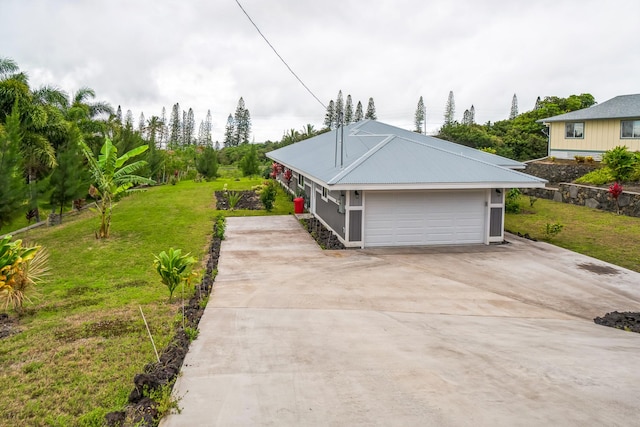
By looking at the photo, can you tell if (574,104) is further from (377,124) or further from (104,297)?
(104,297)

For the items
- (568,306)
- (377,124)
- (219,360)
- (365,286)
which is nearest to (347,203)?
(365,286)

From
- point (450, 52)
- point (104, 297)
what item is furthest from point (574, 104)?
point (104, 297)

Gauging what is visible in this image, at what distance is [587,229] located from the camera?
18172 millimetres

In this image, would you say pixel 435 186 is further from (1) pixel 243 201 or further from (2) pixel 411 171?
(1) pixel 243 201

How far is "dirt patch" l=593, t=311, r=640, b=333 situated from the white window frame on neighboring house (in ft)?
86.2

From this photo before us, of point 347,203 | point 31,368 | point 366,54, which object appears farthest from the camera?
point 366,54

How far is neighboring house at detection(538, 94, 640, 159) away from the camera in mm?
28297

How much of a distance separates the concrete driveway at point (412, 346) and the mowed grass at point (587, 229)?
172 cm

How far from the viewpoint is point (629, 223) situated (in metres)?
19.4

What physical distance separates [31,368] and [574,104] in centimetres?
4639

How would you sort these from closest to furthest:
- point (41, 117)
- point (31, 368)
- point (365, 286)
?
1. point (31, 368)
2. point (365, 286)
3. point (41, 117)

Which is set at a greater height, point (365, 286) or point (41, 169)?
point (41, 169)

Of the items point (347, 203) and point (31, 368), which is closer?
point (31, 368)

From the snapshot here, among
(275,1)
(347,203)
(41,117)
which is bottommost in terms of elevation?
(347,203)
